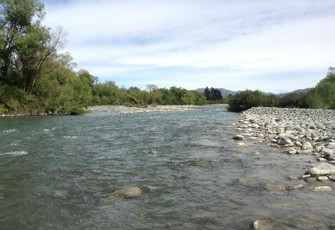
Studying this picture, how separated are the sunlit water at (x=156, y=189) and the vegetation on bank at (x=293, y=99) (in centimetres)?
3206

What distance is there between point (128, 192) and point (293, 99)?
45833 millimetres

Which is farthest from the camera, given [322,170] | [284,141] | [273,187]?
[284,141]

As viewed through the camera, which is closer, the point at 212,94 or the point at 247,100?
the point at 247,100

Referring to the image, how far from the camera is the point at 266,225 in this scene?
503 centimetres

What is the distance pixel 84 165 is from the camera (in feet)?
31.4

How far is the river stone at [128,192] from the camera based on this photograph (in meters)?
6.65

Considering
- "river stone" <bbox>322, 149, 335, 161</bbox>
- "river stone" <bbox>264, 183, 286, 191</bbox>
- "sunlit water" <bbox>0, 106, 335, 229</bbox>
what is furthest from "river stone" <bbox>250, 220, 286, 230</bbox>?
"river stone" <bbox>322, 149, 335, 161</bbox>

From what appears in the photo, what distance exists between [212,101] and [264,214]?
127 meters

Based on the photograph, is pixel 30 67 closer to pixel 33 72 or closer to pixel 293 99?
pixel 33 72

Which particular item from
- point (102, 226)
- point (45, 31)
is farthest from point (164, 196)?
point (45, 31)

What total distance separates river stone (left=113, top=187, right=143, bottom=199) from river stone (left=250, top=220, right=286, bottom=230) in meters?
2.48

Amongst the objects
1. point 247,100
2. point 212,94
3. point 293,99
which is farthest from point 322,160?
point 212,94

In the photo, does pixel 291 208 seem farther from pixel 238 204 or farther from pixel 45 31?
pixel 45 31

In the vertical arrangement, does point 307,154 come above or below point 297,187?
above
